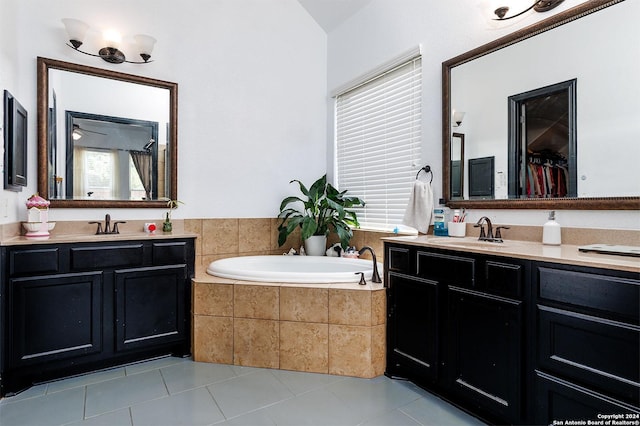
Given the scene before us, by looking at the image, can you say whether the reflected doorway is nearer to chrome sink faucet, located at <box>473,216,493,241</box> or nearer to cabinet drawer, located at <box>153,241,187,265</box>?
chrome sink faucet, located at <box>473,216,493,241</box>

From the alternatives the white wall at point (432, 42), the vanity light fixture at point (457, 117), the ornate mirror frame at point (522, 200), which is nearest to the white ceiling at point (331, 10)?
the white wall at point (432, 42)

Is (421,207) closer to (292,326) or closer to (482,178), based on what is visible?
(482,178)

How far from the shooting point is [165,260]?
2.70 metres

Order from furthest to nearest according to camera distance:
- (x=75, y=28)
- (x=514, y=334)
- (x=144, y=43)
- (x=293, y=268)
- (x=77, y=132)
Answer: (x=293, y=268), (x=144, y=43), (x=77, y=132), (x=75, y=28), (x=514, y=334)

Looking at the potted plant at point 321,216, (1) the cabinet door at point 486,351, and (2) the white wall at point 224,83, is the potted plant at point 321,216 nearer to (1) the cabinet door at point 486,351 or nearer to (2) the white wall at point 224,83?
(2) the white wall at point 224,83

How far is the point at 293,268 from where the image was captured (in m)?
3.47

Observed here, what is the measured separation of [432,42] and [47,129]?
2.93 metres

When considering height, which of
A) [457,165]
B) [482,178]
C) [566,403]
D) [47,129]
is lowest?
[566,403]

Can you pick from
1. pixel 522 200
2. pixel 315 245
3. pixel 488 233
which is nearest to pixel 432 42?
pixel 522 200

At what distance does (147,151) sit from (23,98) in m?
0.86

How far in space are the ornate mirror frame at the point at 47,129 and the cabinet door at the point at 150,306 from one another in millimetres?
686

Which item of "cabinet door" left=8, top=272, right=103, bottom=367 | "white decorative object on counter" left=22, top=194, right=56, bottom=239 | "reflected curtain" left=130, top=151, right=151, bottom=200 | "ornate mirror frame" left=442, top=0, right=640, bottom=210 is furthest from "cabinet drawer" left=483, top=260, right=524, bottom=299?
"white decorative object on counter" left=22, top=194, right=56, bottom=239

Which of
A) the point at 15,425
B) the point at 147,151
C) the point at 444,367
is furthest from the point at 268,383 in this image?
the point at 147,151

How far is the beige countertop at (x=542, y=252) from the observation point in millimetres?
1393
